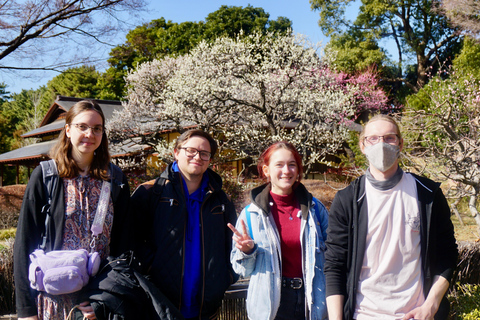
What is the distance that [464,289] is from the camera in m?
3.93

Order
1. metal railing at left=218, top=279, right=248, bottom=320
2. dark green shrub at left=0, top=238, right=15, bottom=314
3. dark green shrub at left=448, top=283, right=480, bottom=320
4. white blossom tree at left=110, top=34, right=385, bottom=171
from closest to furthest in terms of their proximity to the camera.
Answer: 1. dark green shrub at left=448, top=283, right=480, bottom=320
2. metal railing at left=218, top=279, right=248, bottom=320
3. dark green shrub at left=0, top=238, right=15, bottom=314
4. white blossom tree at left=110, top=34, right=385, bottom=171

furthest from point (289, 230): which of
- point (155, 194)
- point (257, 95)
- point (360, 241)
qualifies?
point (257, 95)

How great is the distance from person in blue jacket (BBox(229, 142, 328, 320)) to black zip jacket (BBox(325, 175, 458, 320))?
0.21m

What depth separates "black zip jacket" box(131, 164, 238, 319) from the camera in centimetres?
245

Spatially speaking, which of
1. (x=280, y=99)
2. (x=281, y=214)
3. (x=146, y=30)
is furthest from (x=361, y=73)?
(x=281, y=214)

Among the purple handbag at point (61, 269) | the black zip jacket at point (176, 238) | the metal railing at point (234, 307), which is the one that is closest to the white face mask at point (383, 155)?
the black zip jacket at point (176, 238)

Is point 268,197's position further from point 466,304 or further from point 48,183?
point 466,304

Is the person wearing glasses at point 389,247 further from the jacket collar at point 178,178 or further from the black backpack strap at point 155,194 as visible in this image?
the black backpack strap at point 155,194

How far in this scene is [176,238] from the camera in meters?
2.47

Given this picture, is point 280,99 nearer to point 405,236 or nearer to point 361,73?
point 405,236

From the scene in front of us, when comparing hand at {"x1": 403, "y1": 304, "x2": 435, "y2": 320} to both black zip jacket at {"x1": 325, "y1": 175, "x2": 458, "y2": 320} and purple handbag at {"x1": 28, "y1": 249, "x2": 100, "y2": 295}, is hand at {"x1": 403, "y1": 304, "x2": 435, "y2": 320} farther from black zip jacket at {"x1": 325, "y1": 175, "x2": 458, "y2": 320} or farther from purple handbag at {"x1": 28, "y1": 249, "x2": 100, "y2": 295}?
purple handbag at {"x1": 28, "y1": 249, "x2": 100, "y2": 295}

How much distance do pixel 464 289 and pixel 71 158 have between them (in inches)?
154

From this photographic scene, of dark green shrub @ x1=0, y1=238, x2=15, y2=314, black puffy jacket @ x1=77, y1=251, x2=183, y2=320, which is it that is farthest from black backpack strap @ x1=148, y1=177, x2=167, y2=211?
dark green shrub @ x1=0, y1=238, x2=15, y2=314

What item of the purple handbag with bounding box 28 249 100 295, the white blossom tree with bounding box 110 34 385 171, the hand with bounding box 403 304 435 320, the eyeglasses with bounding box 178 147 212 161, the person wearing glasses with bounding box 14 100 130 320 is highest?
the white blossom tree with bounding box 110 34 385 171
